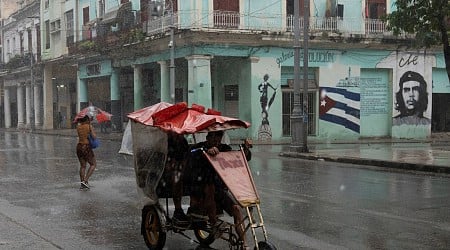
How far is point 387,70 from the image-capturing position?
32438 mm

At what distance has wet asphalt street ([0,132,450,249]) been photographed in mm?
7250

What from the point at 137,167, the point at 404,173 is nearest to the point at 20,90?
the point at 404,173

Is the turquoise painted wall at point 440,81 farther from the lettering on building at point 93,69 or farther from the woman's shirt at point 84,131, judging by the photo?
the woman's shirt at point 84,131

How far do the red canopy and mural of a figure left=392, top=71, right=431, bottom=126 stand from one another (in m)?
27.5

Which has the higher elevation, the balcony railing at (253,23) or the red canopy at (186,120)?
the balcony railing at (253,23)

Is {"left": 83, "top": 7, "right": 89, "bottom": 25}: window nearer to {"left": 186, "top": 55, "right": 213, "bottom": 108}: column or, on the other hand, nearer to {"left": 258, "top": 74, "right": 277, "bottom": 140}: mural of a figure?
{"left": 186, "top": 55, "right": 213, "bottom": 108}: column

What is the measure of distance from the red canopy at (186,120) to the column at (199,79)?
21.7 m

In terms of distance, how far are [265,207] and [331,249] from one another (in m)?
3.03

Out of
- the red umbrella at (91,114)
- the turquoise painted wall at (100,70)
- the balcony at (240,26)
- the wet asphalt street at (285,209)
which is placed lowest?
Result: the wet asphalt street at (285,209)

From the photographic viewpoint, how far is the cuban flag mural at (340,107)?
102 feet

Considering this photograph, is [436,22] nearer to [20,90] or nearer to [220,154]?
[220,154]

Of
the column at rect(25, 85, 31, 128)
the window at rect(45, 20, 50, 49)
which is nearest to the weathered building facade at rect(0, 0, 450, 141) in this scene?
the window at rect(45, 20, 50, 49)

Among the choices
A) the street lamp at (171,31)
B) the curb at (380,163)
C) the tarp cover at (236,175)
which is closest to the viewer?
the tarp cover at (236,175)

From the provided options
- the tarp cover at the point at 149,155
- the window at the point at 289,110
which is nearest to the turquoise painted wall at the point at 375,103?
the window at the point at 289,110
